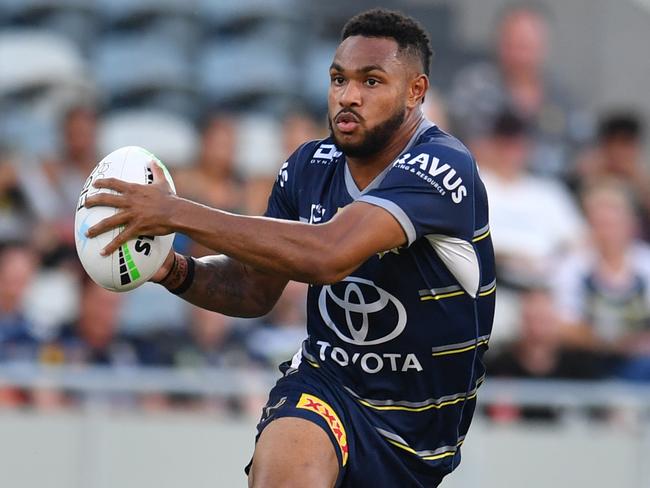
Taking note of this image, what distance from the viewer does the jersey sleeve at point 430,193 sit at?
193 inches

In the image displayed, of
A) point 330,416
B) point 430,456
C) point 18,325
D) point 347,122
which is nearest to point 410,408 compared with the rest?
point 430,456

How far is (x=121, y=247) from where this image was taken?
192 inches

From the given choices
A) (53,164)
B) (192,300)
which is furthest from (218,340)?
(192,300)

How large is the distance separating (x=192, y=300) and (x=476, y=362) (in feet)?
3.83

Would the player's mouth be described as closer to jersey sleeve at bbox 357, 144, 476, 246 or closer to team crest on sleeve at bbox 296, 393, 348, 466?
jersey sleeve at bbox 357, 144, 476, 246

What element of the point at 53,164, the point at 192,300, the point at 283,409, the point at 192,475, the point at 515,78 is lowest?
the point at 192,475

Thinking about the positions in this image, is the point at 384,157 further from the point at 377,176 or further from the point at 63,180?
the point at 63,180

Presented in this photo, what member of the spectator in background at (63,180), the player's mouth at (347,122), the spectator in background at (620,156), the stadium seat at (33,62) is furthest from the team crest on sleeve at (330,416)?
the stadium seat at (33,62)

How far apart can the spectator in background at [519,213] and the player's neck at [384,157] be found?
189 inches

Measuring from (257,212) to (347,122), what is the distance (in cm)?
500

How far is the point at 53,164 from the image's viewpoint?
1018 cm

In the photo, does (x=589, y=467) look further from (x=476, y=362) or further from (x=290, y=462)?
(x=290, y=462)

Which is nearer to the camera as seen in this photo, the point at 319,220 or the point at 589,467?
the point at 319,220

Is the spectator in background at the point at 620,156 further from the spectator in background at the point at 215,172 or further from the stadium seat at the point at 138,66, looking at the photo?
the stadium seat at the point at 138,66
